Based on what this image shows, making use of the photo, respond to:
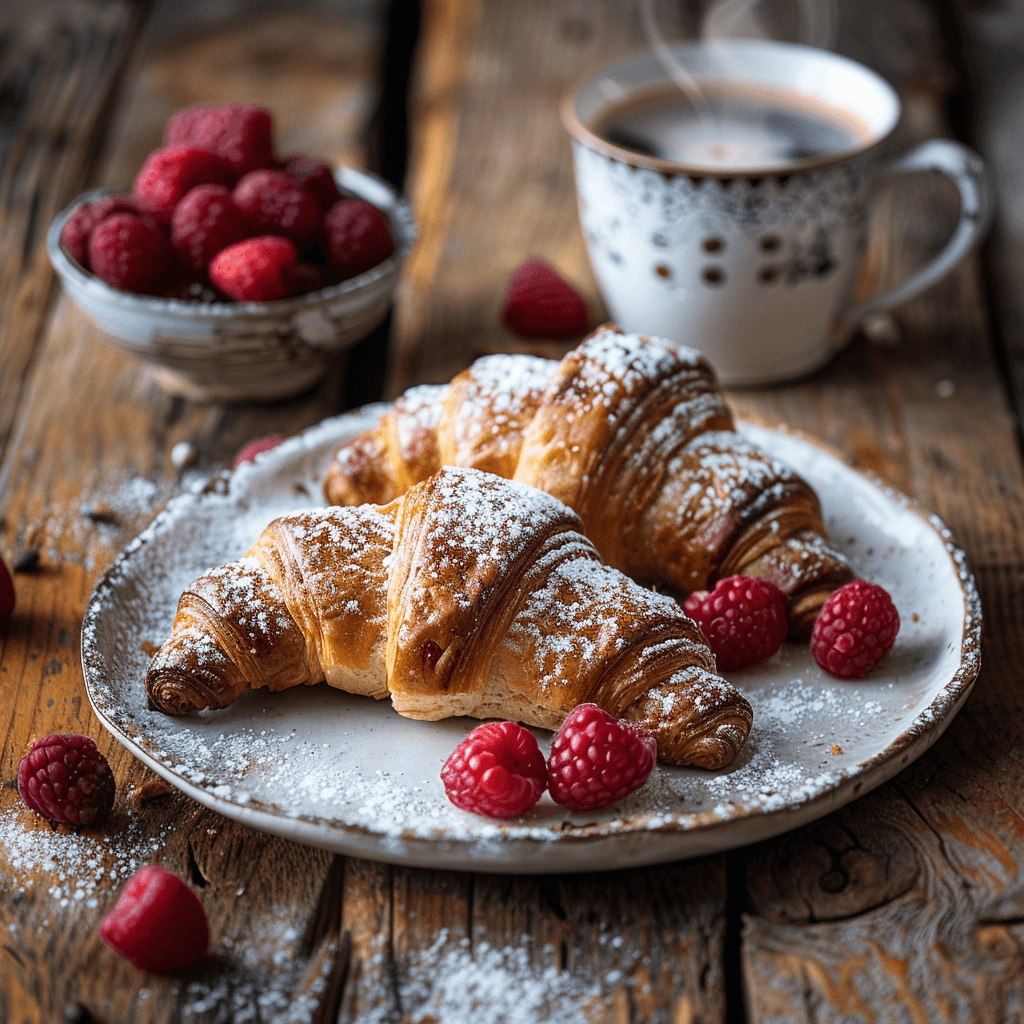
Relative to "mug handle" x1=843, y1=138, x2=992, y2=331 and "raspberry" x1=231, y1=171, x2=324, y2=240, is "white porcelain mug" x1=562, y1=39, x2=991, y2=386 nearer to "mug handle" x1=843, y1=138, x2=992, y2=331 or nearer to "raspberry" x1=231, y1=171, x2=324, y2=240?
"mug handle" x1=843, y1=138, x2=992, y2=331

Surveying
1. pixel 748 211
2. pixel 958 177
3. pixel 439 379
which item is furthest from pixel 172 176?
pixel 958 177

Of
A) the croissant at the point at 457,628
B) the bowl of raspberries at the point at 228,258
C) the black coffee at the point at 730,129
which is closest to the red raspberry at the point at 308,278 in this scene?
the bowl of raspberries at the point at 228,258

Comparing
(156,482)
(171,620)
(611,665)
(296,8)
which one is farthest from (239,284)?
(296,8)

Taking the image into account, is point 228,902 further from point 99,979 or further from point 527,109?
point 527,109

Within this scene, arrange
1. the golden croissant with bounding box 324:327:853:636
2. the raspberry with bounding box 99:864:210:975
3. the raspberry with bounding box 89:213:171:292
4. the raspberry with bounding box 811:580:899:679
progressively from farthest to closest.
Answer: the raspberry with bounding box 89:213:171:292 → the golden croissant with bounding box 324:327:853:636 → the raspberry with bounding box 811:580:899:679 → the raspberry with bounding box 99:864:210:975

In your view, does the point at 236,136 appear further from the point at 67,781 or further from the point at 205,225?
the point at 67,781

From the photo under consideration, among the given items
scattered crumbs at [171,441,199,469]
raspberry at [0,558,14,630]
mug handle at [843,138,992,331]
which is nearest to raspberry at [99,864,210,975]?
raspberry at [0,558,14,630]

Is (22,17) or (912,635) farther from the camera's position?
(22,17)
